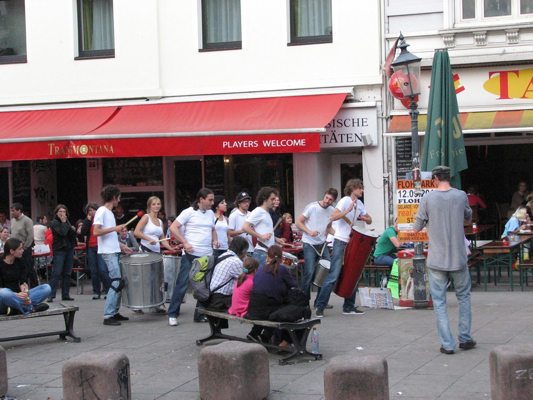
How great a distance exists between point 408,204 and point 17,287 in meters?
5.22

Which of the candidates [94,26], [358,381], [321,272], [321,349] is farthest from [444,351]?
[94,26]

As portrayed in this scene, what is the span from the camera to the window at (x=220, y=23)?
15.2 m

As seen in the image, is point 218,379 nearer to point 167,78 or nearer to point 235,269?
point 235,269

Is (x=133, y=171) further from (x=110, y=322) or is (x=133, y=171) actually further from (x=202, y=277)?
(x=202, y=277)

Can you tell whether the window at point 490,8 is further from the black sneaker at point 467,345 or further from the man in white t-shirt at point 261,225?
the black sneaker at point 467,345

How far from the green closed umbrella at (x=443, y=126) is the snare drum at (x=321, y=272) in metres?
2.86

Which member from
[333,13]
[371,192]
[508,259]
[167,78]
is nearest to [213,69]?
[167,78]

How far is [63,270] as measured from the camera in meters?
12.0

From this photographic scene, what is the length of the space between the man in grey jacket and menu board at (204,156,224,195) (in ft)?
28.7

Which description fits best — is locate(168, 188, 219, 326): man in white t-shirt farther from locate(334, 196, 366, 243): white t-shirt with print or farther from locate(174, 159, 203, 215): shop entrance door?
locate(174, 159, 203, 215): shop entrance door

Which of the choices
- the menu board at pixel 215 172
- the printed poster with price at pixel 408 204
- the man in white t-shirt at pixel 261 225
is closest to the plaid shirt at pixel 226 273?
the man in white t-shirt at pixel 261 225

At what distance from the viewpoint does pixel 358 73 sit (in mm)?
14281

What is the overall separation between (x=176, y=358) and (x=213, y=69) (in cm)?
883

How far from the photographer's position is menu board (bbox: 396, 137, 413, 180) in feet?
45.6
